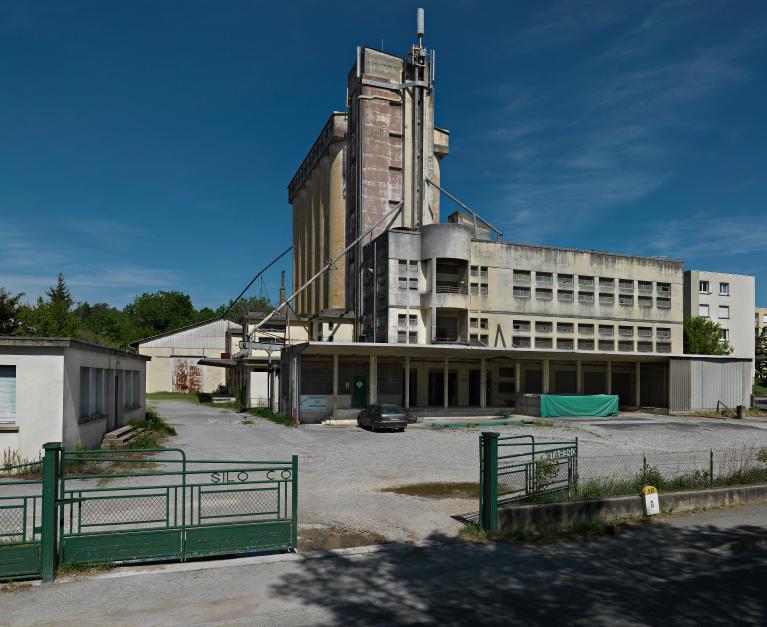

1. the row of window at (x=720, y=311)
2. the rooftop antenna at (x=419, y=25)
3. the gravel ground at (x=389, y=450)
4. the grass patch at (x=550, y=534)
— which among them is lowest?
the gravel ground at (x=389, y=450)

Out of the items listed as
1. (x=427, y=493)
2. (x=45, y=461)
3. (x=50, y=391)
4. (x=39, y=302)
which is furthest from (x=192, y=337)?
(x=45, y=461)

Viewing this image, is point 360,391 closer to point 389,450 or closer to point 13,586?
point 389,450

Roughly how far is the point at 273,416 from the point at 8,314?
15.0 meters

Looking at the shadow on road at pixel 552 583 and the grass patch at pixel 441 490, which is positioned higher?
the shadow on road at pixel 552 583

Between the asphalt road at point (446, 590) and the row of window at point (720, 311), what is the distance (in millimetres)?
67631

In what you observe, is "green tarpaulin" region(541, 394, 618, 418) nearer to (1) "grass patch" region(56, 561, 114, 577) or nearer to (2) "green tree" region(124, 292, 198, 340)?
(1) "grass patch" region(56, 561, 114, 577)

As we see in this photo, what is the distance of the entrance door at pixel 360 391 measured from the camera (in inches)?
1367

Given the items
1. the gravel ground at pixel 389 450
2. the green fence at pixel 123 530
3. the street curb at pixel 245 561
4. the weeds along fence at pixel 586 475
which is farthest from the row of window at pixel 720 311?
the green fence at pixel 123 530

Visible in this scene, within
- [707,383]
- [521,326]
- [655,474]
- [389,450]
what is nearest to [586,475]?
[655,474]

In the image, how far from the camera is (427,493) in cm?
1446

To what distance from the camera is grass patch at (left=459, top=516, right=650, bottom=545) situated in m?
10.6

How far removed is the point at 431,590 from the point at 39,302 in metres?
38.7

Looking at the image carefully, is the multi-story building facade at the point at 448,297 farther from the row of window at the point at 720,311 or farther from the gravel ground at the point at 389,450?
the row of window at the point at 720,311

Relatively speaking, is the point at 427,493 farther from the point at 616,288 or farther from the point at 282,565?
the point at 616,288
